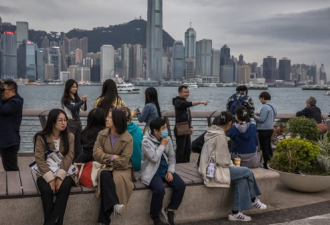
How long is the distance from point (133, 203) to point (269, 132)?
3996 millimetres

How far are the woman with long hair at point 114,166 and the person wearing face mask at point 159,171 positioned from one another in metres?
0.23

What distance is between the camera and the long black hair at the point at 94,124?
16.2 feet

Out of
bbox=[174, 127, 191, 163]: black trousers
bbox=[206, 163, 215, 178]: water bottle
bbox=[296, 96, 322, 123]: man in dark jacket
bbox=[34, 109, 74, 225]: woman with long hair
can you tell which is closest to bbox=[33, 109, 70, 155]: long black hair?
bbox=[34, 109, 74, 225]: woman with long hair

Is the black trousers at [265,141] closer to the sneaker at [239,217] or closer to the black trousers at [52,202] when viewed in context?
the sneaker at [239,217]

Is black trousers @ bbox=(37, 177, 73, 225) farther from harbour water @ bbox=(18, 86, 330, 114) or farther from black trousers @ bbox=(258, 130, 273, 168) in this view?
harbour water @ bbox=(18, 86, 330, 114)

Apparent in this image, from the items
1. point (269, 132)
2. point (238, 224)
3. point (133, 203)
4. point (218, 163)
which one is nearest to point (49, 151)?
point (133, 203)

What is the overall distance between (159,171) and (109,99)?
5.82 feet

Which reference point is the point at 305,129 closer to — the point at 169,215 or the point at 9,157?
the point at 169,215

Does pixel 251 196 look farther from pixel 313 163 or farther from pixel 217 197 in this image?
pixel 313 163

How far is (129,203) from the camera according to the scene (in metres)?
4.60

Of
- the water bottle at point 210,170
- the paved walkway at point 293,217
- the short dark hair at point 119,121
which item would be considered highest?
the short dark hair at point 119,121

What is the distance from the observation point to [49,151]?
4371 mm

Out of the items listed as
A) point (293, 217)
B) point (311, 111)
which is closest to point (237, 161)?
point (293, 217)

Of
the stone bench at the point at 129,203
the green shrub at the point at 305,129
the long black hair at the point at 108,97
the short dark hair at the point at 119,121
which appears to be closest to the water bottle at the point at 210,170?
the stone bench at the point at 129,203
